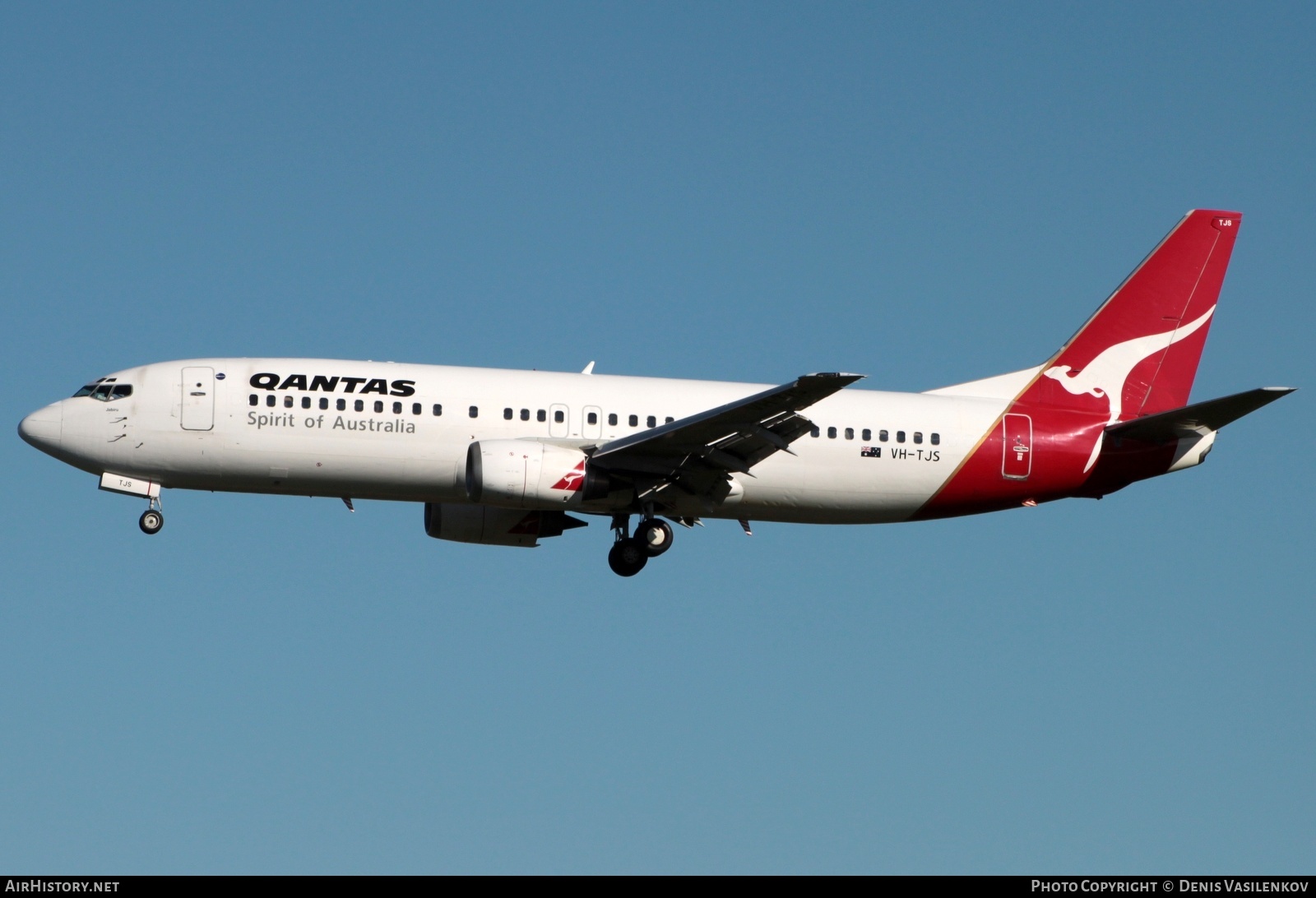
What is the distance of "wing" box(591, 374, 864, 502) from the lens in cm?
3744

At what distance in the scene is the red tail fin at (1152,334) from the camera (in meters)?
45.0

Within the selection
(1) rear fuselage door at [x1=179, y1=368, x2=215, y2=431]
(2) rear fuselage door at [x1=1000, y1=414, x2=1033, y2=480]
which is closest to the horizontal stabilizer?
(2) rear fuselage door at [x1=1000, y1=414, x2=1033, y2=480]

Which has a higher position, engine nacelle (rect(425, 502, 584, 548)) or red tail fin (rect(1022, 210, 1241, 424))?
red tail fin (rect(1022, 210, 1241, 424))

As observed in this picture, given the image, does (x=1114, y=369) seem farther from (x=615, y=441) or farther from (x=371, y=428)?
(x=371, y=428)

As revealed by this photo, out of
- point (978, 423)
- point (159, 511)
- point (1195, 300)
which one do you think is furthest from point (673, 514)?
point (1195, 300)

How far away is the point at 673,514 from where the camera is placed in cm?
4194

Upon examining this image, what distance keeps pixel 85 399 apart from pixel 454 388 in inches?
341

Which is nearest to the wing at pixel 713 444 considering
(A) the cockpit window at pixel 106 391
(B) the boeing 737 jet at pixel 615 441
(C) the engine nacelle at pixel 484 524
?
(B) the boeing 737 jet at pixel 615 441

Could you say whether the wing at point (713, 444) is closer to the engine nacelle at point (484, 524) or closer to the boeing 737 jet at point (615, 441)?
the boeing 737 jet at point (615, 441)

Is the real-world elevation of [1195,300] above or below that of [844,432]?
above

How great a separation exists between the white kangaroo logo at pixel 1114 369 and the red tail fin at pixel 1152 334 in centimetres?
2

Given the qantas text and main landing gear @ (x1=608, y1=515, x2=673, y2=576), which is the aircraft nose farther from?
main landing gear @ (x1=608, y1=515, x2=673, y2=576)

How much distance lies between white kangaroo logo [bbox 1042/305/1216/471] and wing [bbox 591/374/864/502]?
9177 millimetres
